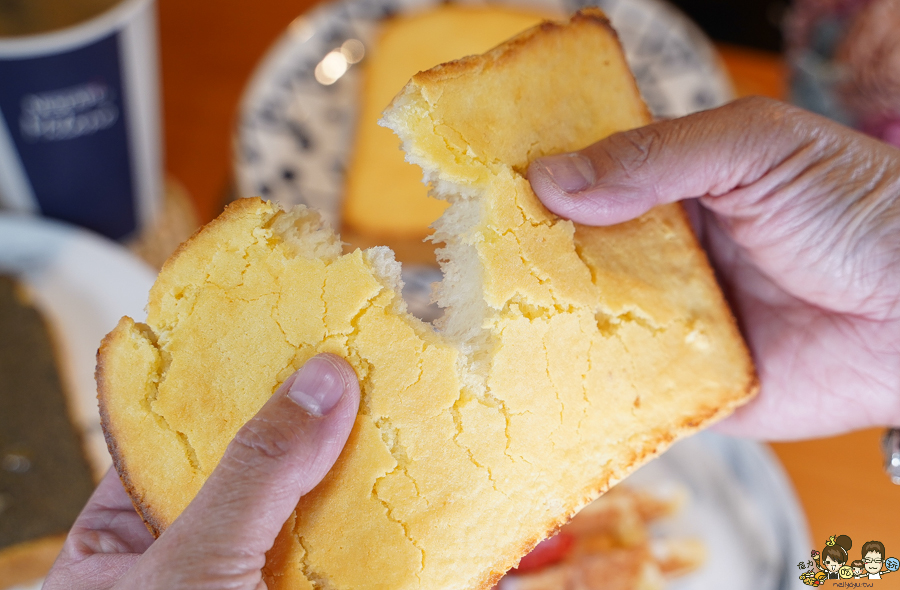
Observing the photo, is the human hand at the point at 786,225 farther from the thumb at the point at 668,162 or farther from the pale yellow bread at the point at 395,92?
the pale yellow bread at the point at 395,92

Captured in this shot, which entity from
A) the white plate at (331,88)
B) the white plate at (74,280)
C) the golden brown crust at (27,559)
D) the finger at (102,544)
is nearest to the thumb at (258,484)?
the finger at (102,544)

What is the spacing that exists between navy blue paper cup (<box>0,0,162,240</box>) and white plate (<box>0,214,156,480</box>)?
8 cm

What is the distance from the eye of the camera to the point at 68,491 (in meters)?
1.57

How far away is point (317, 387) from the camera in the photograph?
2.72 feet

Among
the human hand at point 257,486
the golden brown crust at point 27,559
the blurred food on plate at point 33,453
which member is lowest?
the golden brown crust at point 27,559

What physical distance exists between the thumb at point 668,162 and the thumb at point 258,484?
0.44 m

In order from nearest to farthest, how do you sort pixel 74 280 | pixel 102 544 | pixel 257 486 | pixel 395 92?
pixel 257 486 → pixel 102 544 → pixel 74 280 → pixel 395 92

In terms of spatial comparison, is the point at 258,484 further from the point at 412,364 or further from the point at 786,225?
the point at 786,225

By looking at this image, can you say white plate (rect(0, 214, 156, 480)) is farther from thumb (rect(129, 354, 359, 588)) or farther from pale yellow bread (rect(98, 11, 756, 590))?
thumb (rect(129, 354, 359, 588))

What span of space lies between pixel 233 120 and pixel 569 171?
1.61m

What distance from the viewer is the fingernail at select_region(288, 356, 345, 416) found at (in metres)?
0.82

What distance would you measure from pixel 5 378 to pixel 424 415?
1.33 m

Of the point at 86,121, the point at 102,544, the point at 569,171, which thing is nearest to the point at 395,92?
the point at 86,121

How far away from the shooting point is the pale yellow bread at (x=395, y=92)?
200cm
